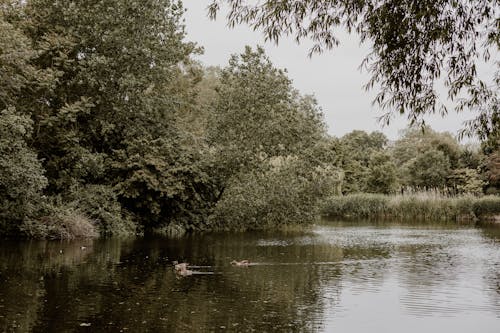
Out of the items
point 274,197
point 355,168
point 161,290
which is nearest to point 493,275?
point 161,290

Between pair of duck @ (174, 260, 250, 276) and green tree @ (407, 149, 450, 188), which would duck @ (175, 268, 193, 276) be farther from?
green tree @ (407, 149, 450, 188)

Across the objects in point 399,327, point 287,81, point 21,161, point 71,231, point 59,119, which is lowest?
point 399,327

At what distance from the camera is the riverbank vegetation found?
23859 mm

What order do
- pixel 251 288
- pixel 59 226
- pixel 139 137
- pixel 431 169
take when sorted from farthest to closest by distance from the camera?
pixel 431 169 → pixel 139 137 → pixel 59 226 → pixel 251 288

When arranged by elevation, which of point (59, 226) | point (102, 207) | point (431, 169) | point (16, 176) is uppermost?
point (431, 169)

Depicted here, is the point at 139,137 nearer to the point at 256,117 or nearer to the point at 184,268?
the point at 256,117

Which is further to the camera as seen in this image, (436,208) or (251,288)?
(436,208)

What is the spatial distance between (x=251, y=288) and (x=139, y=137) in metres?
16.1

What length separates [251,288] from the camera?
12.1m

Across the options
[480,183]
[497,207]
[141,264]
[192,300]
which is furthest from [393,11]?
[480,183]

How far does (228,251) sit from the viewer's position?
19.4m

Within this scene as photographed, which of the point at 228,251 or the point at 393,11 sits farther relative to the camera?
the point at 228,251

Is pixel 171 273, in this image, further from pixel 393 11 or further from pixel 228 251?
pixel 393 11

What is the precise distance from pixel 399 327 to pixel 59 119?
19.0 meters
